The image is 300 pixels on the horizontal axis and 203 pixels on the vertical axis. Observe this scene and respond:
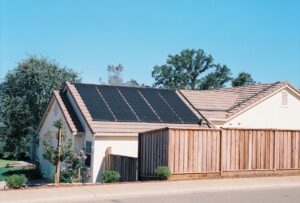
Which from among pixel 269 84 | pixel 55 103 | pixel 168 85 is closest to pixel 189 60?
pixel 168 85

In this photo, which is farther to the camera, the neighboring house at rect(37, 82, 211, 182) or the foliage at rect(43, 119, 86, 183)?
the neighboring house at rect(37, 82, 211, 182)

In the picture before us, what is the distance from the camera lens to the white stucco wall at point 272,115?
2716cm

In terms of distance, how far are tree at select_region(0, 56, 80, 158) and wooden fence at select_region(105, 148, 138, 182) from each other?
18.9 meters

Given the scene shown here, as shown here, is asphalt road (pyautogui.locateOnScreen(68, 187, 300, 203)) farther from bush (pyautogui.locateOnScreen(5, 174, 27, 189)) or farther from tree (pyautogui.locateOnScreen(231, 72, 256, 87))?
tree (pyautogui.locateOnScreen(231, 72, 256, 87))

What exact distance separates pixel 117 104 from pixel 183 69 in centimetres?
5448

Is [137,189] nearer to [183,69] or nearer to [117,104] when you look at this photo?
[117,104]

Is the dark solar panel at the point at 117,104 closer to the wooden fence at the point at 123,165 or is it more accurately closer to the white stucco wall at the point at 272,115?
the wooden fence at the point at 123,165

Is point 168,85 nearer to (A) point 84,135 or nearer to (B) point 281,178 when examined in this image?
(A) point 84,135

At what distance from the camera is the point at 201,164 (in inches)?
691

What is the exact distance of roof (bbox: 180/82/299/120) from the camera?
88.2 feet

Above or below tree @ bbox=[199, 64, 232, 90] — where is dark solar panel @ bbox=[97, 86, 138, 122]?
below

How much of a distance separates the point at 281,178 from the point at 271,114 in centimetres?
1077

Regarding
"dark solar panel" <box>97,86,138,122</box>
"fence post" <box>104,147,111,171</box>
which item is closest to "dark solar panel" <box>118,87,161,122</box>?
"dark solar panel" <box>97,86,138,122</box>

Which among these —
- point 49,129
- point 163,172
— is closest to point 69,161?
point 163,172
